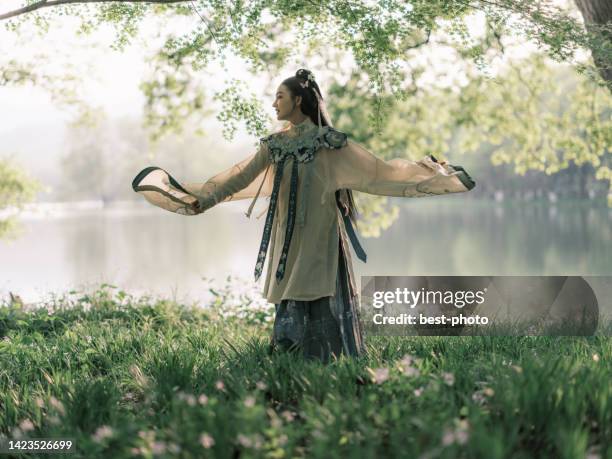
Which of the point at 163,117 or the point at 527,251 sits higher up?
the point at 163,117

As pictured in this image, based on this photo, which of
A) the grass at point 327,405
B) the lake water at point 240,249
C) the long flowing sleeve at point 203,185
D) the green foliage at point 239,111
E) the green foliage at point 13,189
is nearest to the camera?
the grass at point 327,405

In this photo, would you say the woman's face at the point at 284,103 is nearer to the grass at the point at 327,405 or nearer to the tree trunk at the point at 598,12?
the grass at the point at 327,405

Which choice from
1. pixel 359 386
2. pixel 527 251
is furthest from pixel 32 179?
pixel 527 251

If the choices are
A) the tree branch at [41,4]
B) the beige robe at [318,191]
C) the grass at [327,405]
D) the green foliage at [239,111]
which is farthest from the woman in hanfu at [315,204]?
the tree branch at [41,4]

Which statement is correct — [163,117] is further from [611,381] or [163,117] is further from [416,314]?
[611,381]

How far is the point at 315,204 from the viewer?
434 cm

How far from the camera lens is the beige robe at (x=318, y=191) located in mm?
4270

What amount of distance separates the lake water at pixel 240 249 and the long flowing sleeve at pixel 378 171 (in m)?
7.42

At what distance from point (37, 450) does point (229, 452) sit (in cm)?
121

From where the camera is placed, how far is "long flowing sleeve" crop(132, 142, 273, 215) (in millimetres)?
4512

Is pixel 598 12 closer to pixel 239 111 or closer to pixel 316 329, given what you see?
pixel 239 111

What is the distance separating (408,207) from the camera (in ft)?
169

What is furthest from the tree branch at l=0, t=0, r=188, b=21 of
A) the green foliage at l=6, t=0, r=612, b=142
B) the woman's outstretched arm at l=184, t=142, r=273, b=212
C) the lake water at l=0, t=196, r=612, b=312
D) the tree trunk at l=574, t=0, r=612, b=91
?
the lake water at l=0, t=196, r=612, b=312

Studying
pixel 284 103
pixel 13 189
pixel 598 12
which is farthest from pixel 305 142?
pixel 13 189
